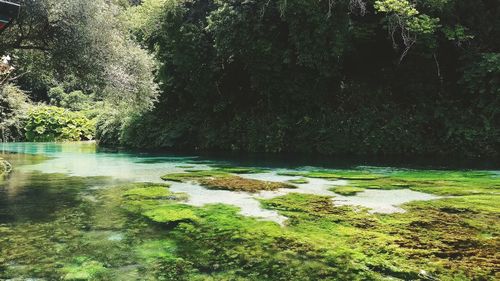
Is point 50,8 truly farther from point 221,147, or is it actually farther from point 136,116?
point 136,116

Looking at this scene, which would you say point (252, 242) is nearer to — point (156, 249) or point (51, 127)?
point (156, 249)

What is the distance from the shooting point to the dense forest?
1352 centimetres

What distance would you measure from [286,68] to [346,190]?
10.3 meters

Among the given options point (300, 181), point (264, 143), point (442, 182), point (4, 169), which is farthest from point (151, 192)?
point (264, 143)

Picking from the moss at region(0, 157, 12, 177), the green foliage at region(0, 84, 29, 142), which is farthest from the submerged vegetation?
the green foliage at region(0, 84, 29, 142)

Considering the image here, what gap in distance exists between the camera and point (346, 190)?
25.6 feet

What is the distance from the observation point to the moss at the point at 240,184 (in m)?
8.16

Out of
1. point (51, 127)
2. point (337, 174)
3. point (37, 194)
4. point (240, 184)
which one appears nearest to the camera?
point (37, 194)

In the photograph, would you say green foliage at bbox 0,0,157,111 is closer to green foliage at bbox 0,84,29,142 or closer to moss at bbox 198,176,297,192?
green foliage at bbox 0,84,29,142

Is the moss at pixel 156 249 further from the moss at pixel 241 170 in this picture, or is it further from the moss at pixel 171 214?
the moss at pixel 241 170

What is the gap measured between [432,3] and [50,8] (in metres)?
11.5

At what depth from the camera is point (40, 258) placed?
3893mm

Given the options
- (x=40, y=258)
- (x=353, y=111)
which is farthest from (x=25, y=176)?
(x=353, y=111)

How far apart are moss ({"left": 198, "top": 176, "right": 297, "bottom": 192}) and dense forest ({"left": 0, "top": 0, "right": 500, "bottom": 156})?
20.1 ft
